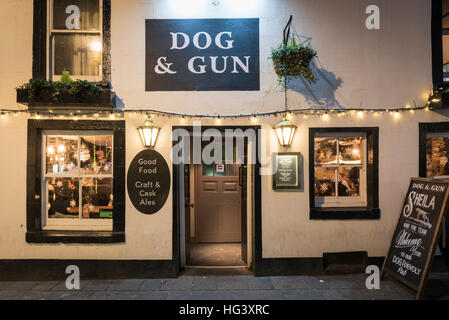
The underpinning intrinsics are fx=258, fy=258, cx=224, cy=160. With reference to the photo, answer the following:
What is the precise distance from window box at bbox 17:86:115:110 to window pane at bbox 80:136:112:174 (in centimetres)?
72

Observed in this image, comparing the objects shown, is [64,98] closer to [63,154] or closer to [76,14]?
[63,154]

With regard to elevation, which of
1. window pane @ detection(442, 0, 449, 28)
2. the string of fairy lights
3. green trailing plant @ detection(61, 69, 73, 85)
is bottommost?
the string of fairy lights

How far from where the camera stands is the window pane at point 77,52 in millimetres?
5074

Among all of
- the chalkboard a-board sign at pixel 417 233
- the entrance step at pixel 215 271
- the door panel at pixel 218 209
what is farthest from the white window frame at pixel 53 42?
the chalkboard a-board sign at pixel 417 233

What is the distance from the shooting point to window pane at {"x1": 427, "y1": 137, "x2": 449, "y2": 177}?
5215mm

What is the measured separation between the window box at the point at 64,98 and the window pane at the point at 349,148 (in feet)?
14.7

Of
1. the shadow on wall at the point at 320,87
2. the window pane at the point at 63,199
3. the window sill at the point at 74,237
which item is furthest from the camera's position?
the window pane at the point at 63,199

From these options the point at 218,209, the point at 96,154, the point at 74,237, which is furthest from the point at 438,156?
the point at 74,237

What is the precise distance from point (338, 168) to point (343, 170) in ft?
0.39

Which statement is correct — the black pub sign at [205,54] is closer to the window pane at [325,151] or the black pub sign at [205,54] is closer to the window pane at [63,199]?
the window pane at [325,151]

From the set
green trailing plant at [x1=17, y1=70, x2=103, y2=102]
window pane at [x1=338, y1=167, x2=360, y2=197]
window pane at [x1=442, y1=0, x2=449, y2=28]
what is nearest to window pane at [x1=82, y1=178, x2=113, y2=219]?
green trailing plant at [x1=17, y1=70, x2=103, y2=102]

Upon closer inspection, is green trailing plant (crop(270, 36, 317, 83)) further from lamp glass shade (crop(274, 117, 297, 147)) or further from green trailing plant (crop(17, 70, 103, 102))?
green trailing plant (crop(17, 70, 103, 102))
